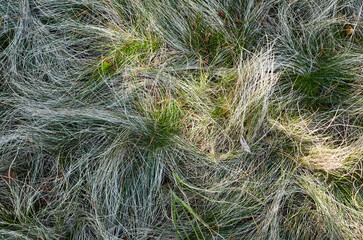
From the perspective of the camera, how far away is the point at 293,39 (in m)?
1.67

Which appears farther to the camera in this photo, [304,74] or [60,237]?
[304,74]

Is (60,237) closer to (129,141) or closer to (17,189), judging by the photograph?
(17,189)

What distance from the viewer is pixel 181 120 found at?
158cm

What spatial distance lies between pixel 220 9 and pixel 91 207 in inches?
55.1

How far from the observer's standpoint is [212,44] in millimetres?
1664

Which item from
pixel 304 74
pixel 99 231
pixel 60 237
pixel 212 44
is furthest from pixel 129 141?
pixel 304 74

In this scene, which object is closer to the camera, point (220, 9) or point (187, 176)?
point (187, 176)

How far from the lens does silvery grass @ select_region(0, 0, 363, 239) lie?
4.94 feet

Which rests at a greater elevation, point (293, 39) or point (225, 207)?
point (293, 39)

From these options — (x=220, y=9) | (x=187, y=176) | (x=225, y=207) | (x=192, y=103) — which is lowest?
(x=225, y=207)

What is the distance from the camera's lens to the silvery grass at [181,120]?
150 cm

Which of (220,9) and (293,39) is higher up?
(220,9)

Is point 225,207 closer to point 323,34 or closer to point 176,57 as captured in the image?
point 176,57

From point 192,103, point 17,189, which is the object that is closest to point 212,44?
point 192,103
